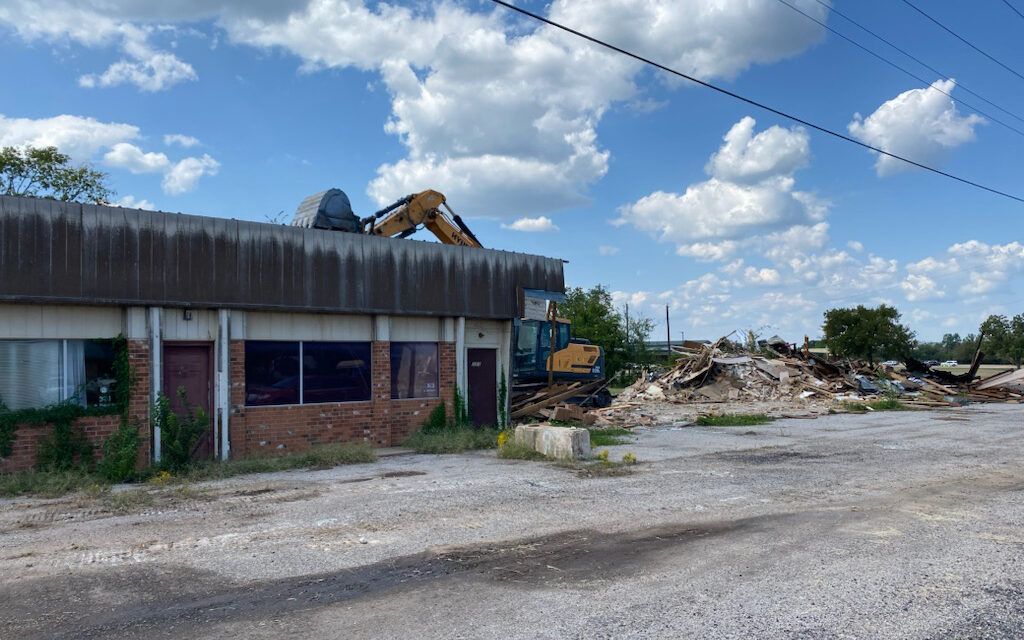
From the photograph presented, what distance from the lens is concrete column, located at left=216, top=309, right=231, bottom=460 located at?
13.7 meters

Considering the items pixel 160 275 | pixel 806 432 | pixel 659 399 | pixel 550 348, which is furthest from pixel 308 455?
pixel 659 399

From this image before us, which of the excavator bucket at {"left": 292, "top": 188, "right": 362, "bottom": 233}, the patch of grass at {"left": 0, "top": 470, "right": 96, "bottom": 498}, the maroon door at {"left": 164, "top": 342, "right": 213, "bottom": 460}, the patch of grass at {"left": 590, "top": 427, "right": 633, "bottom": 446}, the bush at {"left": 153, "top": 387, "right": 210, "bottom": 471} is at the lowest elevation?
the patch of grass at {"left": 590, "top": 427, "right": 633, "bottom": 446}

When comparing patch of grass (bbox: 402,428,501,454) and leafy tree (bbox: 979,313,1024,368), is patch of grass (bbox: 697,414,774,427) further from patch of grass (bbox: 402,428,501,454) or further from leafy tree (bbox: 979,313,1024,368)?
leafy tree (bbox: 979,313,1024,368)

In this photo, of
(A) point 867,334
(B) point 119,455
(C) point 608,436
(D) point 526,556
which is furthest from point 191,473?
(A) point 867,334

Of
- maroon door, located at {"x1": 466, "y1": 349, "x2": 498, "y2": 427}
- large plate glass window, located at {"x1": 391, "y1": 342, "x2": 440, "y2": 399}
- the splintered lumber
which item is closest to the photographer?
large plate glass window, located at {"x1": 391, "y1": 342, "x2": 440, "y2": 399}

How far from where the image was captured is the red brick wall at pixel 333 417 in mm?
14008

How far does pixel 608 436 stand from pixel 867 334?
157 ft

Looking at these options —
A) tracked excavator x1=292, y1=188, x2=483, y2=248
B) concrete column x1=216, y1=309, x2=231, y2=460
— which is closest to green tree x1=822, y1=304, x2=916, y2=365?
tracked excavator x1=292, y1=188, x2=483, y2=248

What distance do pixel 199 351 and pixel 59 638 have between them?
9114 millimetres

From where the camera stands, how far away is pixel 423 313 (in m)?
16.5

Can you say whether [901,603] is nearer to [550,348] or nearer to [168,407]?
[168,407]

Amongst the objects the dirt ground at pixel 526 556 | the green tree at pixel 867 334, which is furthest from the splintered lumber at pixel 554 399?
the green tree at pixel 867 334

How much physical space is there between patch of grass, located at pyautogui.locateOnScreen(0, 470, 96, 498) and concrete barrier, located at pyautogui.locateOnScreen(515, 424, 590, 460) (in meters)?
7.31

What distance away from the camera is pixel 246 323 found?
46.5 ft
